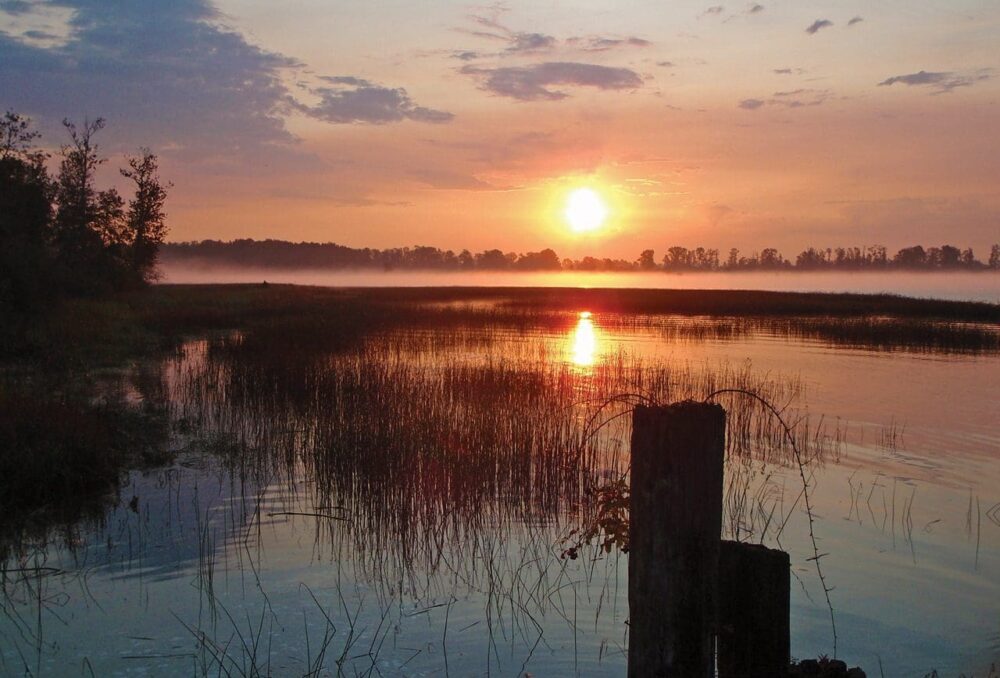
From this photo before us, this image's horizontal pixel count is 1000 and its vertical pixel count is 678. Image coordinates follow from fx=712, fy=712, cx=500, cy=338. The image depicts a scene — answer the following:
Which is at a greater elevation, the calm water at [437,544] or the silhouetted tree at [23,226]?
the silhouetted tree at [23,226]

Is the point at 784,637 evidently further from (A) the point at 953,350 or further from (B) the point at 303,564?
(A) the point at 953,350

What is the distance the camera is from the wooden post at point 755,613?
4004mm

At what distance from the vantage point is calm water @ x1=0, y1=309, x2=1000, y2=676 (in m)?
5.94

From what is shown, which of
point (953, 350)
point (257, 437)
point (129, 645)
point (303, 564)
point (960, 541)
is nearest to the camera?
point (129, 645)

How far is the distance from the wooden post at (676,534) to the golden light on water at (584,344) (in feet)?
62.2

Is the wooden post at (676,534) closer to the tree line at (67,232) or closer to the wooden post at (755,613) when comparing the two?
the wooden post at (755,613)

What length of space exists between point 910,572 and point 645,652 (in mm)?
5549

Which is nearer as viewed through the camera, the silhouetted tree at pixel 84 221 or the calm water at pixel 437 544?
the calm water at pixel 437 544

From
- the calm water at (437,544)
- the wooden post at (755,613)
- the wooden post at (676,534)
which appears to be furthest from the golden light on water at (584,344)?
the wooden post at (676,534)

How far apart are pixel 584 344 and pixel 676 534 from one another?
26257 mm

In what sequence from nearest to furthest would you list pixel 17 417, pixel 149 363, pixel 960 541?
pixel 960 541 → pixel 17 417 → pixel 149 363

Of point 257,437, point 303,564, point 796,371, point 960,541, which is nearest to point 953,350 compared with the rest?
point 796,371

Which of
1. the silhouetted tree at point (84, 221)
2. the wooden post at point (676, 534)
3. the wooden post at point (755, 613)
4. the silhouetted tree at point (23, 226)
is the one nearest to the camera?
the wooden post at point (676, 534)

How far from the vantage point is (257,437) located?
42.3 ft
